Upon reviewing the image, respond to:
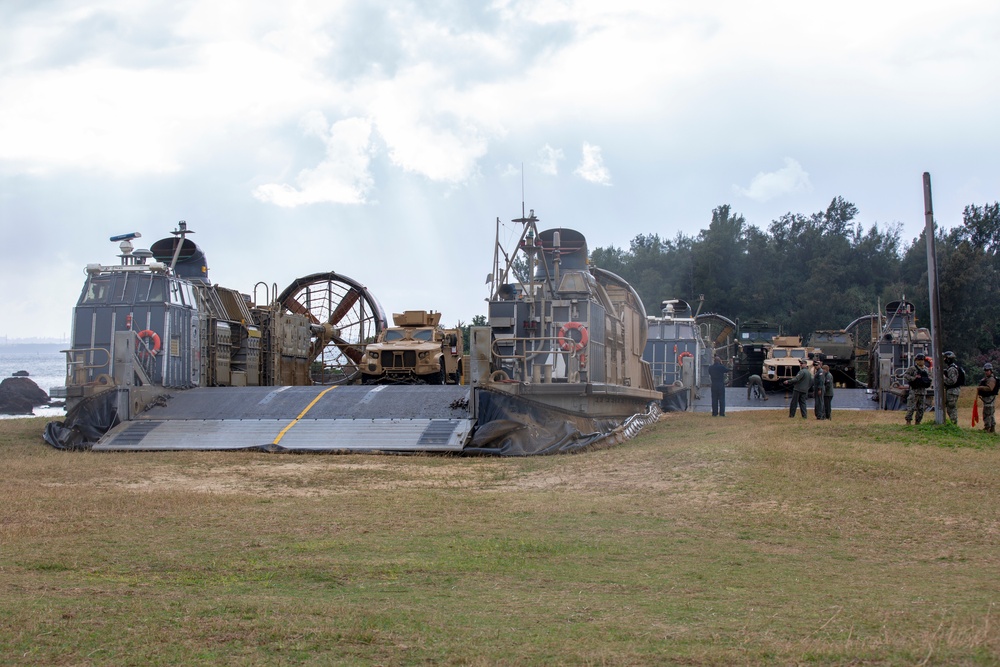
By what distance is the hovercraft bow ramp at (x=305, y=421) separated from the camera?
15250 millimetres

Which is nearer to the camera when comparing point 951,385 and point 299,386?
point 951,385

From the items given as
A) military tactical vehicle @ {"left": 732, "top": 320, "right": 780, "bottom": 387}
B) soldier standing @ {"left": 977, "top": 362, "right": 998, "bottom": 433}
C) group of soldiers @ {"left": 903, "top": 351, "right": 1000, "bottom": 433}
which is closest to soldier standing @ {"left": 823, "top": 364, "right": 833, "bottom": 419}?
group of soldiers @ {"left": 903, "top": 351, "right": 1000, "bottom": 433}

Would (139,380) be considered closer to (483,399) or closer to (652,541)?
(483,399)

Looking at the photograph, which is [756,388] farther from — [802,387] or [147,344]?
[147,344]

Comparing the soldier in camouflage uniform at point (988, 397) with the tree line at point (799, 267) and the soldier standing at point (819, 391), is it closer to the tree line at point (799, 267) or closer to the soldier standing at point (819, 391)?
the soldier standing at point (819, 391)

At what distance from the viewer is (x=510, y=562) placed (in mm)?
6750

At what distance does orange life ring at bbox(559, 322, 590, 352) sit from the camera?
59.8 feet

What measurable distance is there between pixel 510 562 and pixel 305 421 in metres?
10.0

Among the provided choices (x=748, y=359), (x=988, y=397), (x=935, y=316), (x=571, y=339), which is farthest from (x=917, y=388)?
(x=748, y=359)

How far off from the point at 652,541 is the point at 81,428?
38.7ft

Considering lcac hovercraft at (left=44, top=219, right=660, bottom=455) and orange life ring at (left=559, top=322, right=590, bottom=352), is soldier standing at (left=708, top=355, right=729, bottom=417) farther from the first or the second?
orange life ring at (left=559, top=322, right=590, bottom=352)

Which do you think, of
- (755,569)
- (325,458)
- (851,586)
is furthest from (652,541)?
(325,458)

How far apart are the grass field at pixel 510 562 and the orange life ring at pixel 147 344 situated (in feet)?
19.8

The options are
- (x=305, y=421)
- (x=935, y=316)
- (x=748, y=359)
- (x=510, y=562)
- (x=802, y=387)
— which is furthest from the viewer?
(x=748, y=359)
